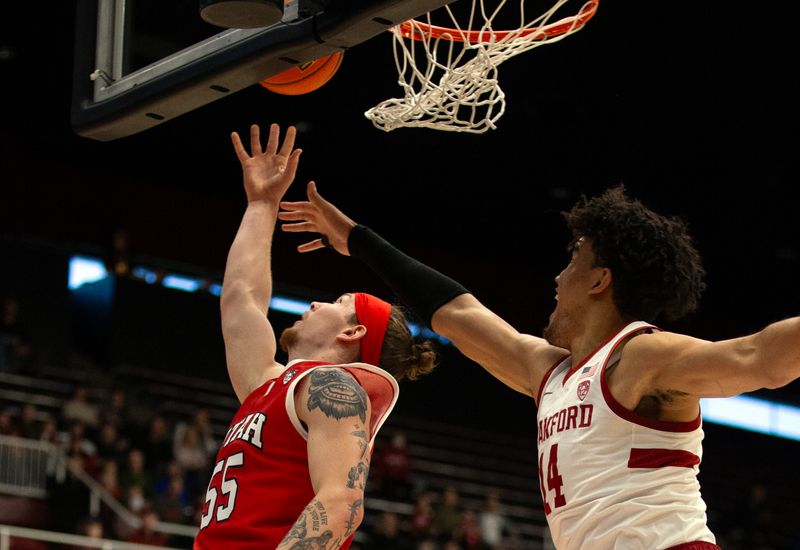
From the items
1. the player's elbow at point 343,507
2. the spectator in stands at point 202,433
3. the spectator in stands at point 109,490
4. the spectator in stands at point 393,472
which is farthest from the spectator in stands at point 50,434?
the player's elbow at point 343,507

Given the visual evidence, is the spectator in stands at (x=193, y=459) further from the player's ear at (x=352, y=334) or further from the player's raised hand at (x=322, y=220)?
the player's ear at (x=352, y=334)

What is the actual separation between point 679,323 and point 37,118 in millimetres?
10180

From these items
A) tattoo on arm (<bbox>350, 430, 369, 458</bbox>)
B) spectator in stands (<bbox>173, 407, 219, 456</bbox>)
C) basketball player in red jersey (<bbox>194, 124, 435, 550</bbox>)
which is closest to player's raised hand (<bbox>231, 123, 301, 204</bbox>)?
basketball player in red jersey (<bbox>194, 124, 435, 550</bbox>)

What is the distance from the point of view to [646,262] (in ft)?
11.9

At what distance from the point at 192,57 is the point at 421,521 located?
10870 mm

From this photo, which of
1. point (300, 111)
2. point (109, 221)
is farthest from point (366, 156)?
point (109, 221)

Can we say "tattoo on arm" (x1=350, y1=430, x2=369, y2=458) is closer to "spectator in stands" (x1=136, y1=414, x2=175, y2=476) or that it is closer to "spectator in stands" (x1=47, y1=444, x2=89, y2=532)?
"spectator in stands" (x1=47, y1=444, x2=89, y2=532)

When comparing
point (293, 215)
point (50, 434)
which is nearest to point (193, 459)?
point (50, 434)

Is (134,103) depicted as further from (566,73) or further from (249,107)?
(249,107)

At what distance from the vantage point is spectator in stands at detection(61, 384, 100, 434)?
1413 cm

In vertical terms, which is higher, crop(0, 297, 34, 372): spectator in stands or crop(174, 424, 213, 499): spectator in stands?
crop(0, 297, 34, 372): spectator in stands

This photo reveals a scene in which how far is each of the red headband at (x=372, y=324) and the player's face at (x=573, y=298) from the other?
0.65 metres

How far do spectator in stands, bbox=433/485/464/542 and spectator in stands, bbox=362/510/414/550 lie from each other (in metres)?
0.50

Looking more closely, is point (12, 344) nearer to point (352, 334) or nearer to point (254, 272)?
point (254, 272)
